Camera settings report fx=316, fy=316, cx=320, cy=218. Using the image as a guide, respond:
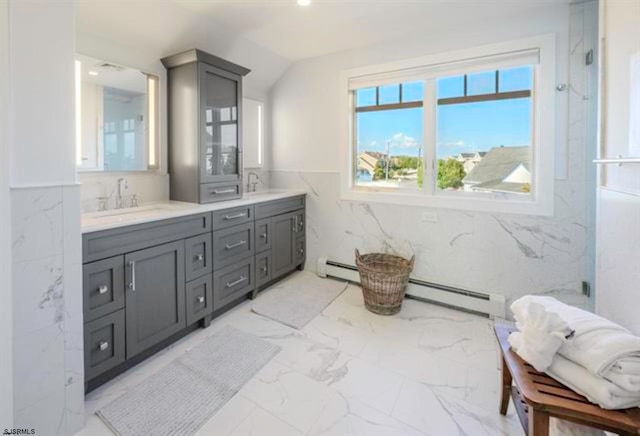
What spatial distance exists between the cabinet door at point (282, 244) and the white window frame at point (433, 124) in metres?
0.70

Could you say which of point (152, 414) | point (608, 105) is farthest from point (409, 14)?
point (152, 414)

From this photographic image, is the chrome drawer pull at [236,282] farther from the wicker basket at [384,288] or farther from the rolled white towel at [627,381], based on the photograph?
the rolled white towel at [627,381]

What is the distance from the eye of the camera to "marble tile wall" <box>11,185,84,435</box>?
1318 mm

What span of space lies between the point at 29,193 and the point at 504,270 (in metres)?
3.21

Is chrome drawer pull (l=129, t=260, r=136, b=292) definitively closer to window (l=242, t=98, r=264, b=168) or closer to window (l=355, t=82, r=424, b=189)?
window (l=242, t=98, r=264, b=168)

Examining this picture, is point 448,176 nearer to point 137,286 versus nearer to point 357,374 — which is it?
point 357,374

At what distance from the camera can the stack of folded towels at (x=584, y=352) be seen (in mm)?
1054

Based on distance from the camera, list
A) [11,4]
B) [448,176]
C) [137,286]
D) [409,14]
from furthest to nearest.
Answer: [448,176] < [409,14] < [137,286] < [11,4]

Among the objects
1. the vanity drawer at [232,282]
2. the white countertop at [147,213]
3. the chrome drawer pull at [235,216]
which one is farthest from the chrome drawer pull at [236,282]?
the white countertop at [147,213]

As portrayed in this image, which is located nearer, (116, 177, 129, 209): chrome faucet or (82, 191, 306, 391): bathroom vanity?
(82, 191, 306, 391): bathroom vanity

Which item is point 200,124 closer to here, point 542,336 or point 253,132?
point 253,132

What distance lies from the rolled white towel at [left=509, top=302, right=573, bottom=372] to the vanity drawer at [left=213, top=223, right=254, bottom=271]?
6.94ft

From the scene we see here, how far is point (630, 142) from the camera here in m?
1.40

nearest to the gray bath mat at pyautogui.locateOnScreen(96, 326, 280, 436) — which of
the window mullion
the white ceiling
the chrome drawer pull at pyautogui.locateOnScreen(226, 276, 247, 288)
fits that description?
the chrome drawer pull at pyautogui.locateOnScreen(226, 276, 247, 288)
